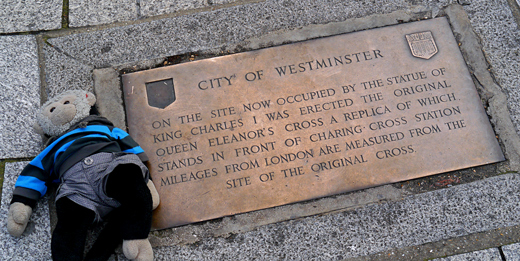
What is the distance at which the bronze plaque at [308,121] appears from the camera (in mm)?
2266

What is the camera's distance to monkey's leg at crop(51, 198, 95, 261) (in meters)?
1.96

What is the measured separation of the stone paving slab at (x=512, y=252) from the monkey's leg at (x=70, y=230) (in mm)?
2441

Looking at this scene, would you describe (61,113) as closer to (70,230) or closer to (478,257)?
(70,230)

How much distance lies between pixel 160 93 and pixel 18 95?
39.8 inches

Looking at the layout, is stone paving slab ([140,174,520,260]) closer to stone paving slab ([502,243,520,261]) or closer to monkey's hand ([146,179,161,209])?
stone paving slab ([502,243,520,261])

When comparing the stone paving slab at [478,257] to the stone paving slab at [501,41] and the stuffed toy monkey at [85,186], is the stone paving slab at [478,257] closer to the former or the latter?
the stone paving slab at [501,41]

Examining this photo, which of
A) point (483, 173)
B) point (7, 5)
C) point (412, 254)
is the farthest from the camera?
point (7, 5)

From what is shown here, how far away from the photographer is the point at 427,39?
2.56 meters

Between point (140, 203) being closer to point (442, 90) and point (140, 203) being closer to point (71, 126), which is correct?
point (71, 126)

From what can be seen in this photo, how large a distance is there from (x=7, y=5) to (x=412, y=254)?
11.3ft

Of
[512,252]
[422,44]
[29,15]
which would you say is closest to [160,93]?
[29,15]

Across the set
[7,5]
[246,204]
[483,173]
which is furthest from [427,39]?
[7,5]

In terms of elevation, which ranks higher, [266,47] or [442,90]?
[266,47]

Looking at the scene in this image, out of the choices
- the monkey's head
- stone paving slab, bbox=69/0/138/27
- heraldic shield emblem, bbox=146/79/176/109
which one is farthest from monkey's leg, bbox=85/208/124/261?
stone paving slab, bbox=69/0/138/27
